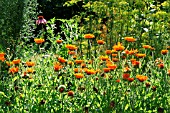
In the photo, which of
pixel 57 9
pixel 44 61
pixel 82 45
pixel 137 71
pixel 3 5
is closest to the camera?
pixel 137 71

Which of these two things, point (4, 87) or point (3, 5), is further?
point (3, 5)

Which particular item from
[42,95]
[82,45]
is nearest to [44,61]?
[42,95]

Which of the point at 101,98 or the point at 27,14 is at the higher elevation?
the point at 27,14

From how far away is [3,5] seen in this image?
6.16 m

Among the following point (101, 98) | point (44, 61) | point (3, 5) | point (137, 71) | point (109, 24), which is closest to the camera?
point (101, 98)

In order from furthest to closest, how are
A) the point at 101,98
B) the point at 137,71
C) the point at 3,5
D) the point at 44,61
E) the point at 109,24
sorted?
the point at 109,24
the point at 3,5
the point at 44,61
the point at 137,71
the point at 101,98

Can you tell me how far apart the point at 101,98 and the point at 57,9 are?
7.72m

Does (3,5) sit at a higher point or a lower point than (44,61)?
higher

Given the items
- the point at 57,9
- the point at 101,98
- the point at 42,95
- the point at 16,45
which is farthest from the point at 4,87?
the point at 57,9

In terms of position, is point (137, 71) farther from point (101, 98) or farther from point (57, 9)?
point (57, 9)

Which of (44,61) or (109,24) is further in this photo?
(109,24)

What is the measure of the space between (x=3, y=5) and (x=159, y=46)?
233 centimetres

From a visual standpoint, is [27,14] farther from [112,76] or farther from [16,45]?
[112,76]

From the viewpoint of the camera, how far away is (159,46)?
653 cm
